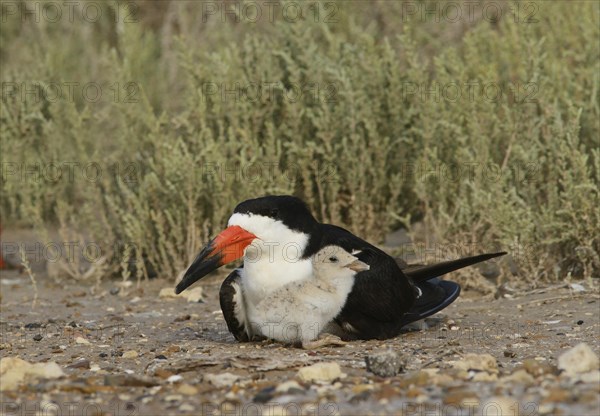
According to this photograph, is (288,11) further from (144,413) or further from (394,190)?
(144,413)

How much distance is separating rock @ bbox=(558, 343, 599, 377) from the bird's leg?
1.12 m

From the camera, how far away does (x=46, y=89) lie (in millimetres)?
8133

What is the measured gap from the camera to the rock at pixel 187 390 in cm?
382

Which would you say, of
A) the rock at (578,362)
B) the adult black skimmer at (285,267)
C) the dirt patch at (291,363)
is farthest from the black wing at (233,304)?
the rock at (578,362)

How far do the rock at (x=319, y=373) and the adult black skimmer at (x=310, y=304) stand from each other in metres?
0.71

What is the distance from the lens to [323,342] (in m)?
4.70

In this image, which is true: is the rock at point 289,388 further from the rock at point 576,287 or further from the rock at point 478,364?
the rock at point 576,287

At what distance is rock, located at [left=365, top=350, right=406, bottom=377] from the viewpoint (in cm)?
404

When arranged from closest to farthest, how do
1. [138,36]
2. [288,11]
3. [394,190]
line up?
[394,190] < [288,11] < [138,36]

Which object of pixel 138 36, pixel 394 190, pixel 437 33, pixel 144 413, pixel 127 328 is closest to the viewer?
pixel 144 413

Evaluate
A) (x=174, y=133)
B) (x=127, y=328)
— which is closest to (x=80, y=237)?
(x=174, y=133)

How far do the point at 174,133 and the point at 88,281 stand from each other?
1.33 meters

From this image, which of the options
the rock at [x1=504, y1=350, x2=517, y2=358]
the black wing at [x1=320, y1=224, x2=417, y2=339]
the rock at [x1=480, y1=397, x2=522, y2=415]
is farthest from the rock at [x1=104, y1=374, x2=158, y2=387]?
the rock at [x1=504, y1=350, x2=517, y2=358]

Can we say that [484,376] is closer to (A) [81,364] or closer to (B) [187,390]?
(B) [187,390]
